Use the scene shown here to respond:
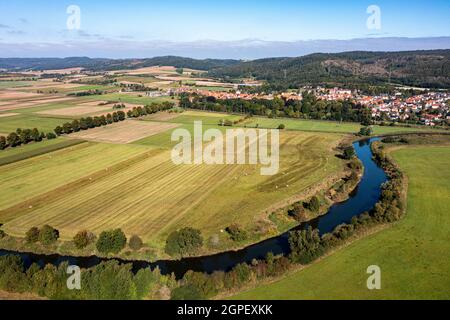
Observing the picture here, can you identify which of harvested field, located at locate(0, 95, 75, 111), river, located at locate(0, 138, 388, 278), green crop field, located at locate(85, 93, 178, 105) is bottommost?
river, located at locate(0, 138, 388, 278)

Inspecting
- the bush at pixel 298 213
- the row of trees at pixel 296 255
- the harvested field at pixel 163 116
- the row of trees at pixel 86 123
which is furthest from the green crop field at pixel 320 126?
the bush at pixel 298 213

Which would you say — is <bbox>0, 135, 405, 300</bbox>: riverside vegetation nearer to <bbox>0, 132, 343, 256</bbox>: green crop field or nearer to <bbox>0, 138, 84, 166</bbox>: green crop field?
<bbox>0, 132, 343, 256</bbox>: green crop field

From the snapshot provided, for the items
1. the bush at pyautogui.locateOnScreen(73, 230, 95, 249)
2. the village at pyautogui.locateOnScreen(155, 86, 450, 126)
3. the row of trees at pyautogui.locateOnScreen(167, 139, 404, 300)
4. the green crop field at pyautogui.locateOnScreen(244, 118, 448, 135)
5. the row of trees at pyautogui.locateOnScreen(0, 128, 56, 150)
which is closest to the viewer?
the row of trees at pyautogui.locateOnScreen(167, 139, 404, 300)

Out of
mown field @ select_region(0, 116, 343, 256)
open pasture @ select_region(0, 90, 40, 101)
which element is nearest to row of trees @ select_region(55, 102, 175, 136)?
mown field @ select_region(0, 116, 343, 256)

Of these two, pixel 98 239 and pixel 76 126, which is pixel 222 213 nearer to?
pixel 98 239

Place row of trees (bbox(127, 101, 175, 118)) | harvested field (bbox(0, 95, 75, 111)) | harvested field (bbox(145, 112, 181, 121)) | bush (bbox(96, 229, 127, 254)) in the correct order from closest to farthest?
bush (bbox(96, 229, 127, 254)), harvested field (bbox(145, 112, 181, 121)), row of trees (bbox(127, 101, 175, 118)), harvested field (bbox(0, 95, 75, 111))

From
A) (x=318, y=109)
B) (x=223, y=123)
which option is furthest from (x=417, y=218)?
(x=318, y=109)
